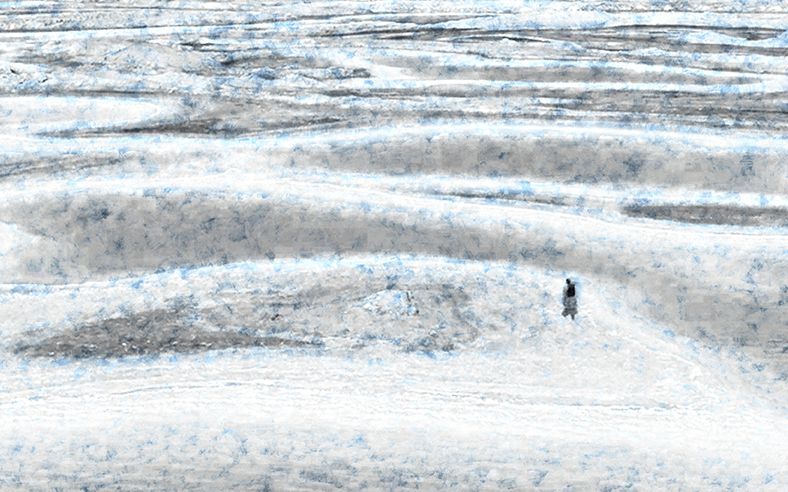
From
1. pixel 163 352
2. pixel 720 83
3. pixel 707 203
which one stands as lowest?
pixel 163 352

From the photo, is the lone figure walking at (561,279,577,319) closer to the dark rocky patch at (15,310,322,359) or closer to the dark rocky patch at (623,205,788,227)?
the dark rocky patch at (623,205,788,227)

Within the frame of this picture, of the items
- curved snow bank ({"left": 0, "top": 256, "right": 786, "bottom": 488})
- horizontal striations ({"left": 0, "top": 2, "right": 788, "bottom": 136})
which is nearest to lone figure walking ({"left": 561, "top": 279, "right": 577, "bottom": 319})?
curved snow bank ({"left": 0, "top": 256, "right": 786, "bottom": 488})

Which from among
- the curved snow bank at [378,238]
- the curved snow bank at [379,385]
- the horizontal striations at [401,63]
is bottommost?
the curved snow bank at [379,385]

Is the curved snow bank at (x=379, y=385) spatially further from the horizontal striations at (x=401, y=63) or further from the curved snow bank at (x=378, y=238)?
the horizontal striations at (x=401, y=63)

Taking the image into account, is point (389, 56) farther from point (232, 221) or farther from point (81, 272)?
point (81, 272)

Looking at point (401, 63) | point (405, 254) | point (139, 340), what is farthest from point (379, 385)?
point (401, 63)

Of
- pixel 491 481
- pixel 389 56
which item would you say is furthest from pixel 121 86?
pixel 491 481

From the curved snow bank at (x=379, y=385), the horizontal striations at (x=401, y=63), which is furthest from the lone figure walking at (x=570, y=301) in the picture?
the horizontal striations at (x=401, y=63)
